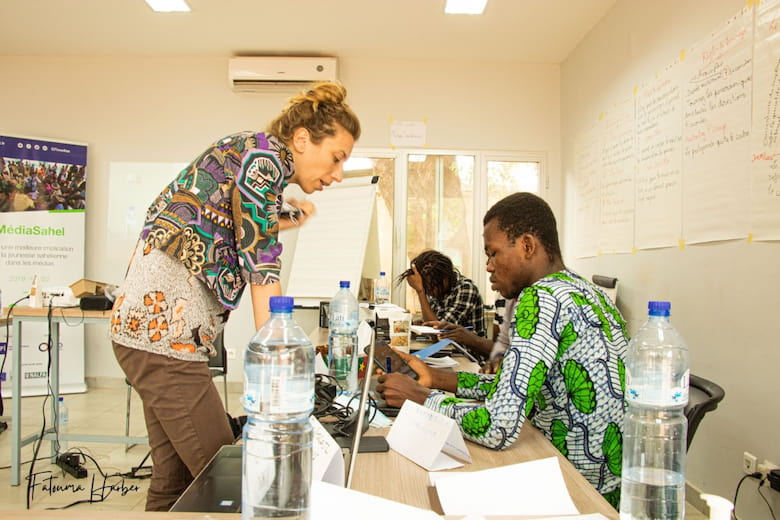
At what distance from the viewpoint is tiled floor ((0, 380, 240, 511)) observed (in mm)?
2363

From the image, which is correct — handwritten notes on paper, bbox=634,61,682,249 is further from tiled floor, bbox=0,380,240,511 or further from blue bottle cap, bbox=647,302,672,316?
tiled floor, bbox=0,380,240,511

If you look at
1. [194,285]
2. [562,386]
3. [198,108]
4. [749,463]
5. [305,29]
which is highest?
[305,29]

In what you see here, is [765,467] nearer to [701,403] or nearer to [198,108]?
[701,403]

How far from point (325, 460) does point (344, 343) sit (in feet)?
3.47

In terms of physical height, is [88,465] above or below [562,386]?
below

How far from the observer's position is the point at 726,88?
230 centimetres

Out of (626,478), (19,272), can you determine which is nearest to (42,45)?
(19,272)

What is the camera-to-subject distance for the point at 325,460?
31.0 inches

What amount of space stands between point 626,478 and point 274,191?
34.4 inches

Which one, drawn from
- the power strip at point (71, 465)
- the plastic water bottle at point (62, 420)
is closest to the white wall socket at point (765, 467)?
the power strip at point (71, 465)

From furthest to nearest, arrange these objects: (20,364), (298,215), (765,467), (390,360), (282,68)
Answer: (282,68) < (20,364) < (765,467) < (298,215) < (390,360)

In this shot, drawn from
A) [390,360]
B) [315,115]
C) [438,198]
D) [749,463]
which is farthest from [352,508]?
[438,198]

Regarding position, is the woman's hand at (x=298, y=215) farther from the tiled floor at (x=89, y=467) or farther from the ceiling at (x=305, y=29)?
the ceiling at (x=305, y=29)

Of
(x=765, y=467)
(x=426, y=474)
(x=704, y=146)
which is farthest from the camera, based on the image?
(x=704, y=146)
